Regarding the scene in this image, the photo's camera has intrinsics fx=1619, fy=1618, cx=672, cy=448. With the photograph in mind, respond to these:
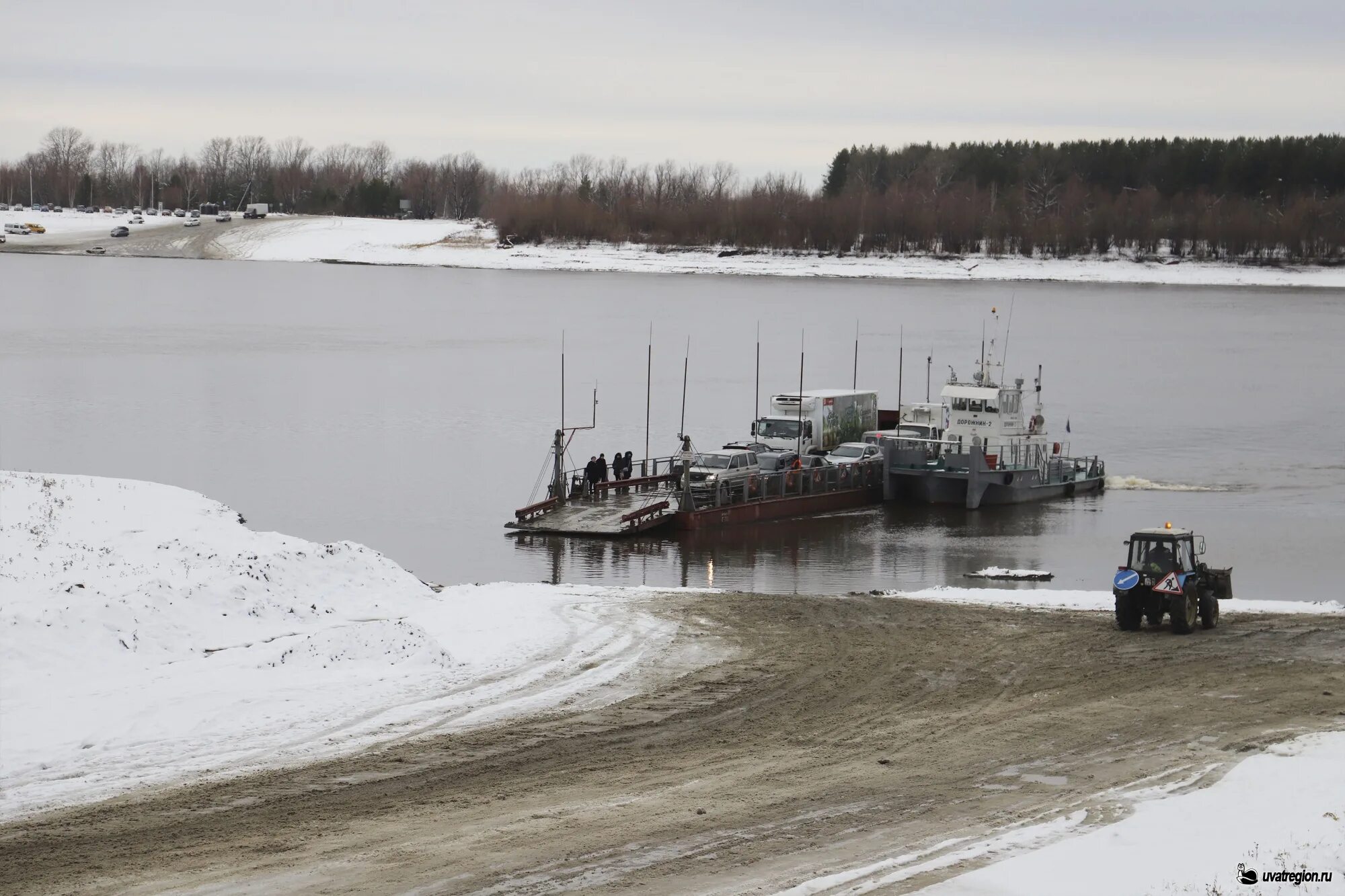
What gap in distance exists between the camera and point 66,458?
46.4 metres

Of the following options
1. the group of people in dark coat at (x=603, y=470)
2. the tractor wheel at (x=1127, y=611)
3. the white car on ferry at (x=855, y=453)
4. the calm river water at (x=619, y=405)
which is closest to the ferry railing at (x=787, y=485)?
the white car on ferry at (x=855, y=453)

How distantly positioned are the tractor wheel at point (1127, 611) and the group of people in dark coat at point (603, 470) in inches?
792

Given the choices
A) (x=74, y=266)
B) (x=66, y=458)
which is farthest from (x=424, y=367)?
(x=74, y=266)

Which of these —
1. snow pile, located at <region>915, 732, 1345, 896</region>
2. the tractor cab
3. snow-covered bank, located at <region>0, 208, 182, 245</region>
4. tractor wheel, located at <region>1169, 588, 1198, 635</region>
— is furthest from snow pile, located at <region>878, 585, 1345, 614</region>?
snow-covered bank, located at <region>0, 208, 182, 245</region>

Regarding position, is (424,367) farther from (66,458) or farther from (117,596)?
(117,596)

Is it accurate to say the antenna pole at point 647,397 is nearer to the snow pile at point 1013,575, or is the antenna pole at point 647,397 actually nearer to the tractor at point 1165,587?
the snow pile at point 1013,575

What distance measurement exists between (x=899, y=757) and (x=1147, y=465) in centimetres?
4264

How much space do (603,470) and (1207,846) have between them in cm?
3069

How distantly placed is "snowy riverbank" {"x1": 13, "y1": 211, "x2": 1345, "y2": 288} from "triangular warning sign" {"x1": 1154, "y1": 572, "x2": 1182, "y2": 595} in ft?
453

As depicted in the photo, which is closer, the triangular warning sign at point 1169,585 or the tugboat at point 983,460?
the triangular warning sign at point 1169,585

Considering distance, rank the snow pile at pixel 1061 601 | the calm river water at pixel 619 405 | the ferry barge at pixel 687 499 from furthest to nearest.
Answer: the ferry barge at pixel 687 499 < the calm river water at pixel 619 405 < the snow pile at pixel 1061 601

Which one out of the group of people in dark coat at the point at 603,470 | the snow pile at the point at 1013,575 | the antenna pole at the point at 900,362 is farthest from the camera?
the antenna pole at the point at 900,362

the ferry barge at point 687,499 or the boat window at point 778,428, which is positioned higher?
the boat window at point 778,428

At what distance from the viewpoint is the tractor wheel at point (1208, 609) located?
23.5 m
